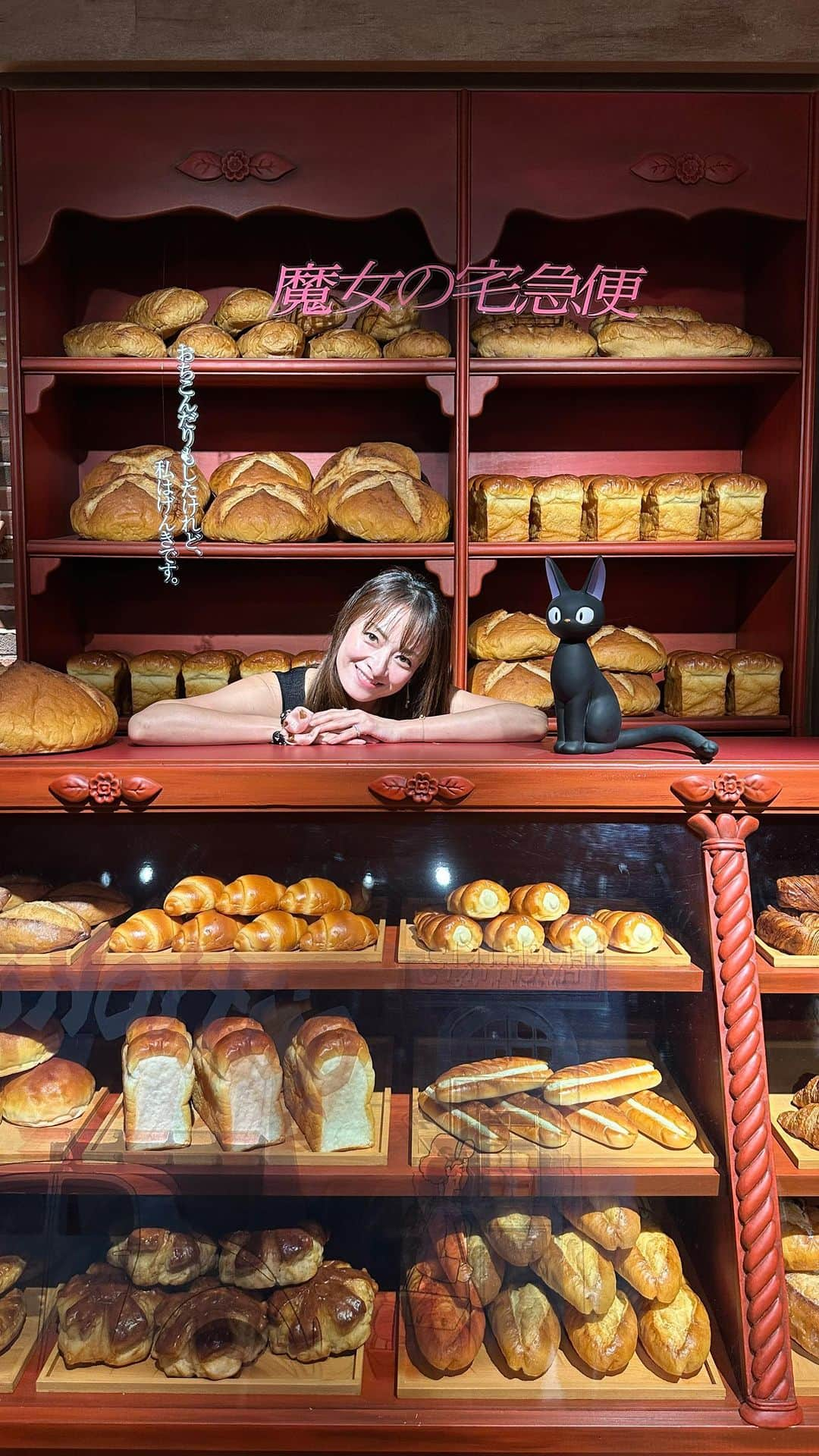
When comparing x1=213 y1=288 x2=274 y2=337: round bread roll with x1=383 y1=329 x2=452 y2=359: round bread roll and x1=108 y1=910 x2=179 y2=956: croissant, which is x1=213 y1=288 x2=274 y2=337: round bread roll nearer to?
x1=383 y1=329 x2=452 y2=359: round bread roll

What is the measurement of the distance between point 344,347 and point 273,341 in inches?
7.7

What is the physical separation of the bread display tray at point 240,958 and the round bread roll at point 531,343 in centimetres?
175

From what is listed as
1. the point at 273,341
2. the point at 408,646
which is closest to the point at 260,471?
the point at 273,341

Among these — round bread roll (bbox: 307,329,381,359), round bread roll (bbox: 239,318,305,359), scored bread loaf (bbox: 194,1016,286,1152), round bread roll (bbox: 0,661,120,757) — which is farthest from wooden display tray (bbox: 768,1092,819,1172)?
round bread roll (bbox: 239,318,305,359)

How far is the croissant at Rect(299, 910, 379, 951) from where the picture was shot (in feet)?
5.46

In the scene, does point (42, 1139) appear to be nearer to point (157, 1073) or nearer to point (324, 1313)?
point (157, 1073)

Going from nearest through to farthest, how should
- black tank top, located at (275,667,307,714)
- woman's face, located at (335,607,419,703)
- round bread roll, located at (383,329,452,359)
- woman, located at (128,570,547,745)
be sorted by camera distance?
woman, located at (128,570,547,745)
woman's face, located at (335,607,419,703)
black tank top, located at (275,667,307,714)
round bread roll, located at (383,329,452,359)

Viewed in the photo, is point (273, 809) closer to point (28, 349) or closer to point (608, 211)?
point (28, 349)

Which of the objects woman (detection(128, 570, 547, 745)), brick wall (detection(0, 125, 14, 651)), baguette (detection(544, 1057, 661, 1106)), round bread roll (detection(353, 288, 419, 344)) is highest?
round bread roll (detection(353, 288, 419, 344))

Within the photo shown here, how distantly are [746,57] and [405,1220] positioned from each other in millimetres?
3154

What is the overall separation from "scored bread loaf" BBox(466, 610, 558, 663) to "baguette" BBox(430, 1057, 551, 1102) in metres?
1.42

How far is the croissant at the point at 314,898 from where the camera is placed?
168cm

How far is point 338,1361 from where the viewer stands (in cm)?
163

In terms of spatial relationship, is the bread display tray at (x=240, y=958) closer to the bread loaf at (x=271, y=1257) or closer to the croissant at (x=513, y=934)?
the croissant at (x=513, y=934)
